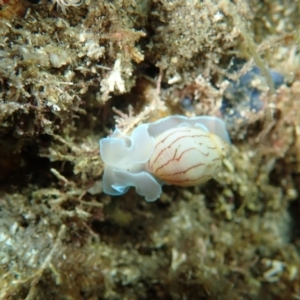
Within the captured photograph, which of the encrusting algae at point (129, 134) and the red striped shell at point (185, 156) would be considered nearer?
the encrusting algae at point (129, 134)

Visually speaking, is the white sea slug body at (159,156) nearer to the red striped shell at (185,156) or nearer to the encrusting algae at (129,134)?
the red striped shell at (185,156)

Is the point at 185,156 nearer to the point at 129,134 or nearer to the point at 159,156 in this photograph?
the point at 159,156

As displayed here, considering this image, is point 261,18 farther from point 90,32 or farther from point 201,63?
point 90,32


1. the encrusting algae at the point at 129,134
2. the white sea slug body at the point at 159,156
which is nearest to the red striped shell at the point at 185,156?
the white sea slug body at the point at 159,156

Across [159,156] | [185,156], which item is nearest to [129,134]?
[159,156]

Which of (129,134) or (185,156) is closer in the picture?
Answer: (185,156)

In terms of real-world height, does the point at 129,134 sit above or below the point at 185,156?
above

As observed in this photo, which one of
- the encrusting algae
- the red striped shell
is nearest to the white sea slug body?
the red striped shell
